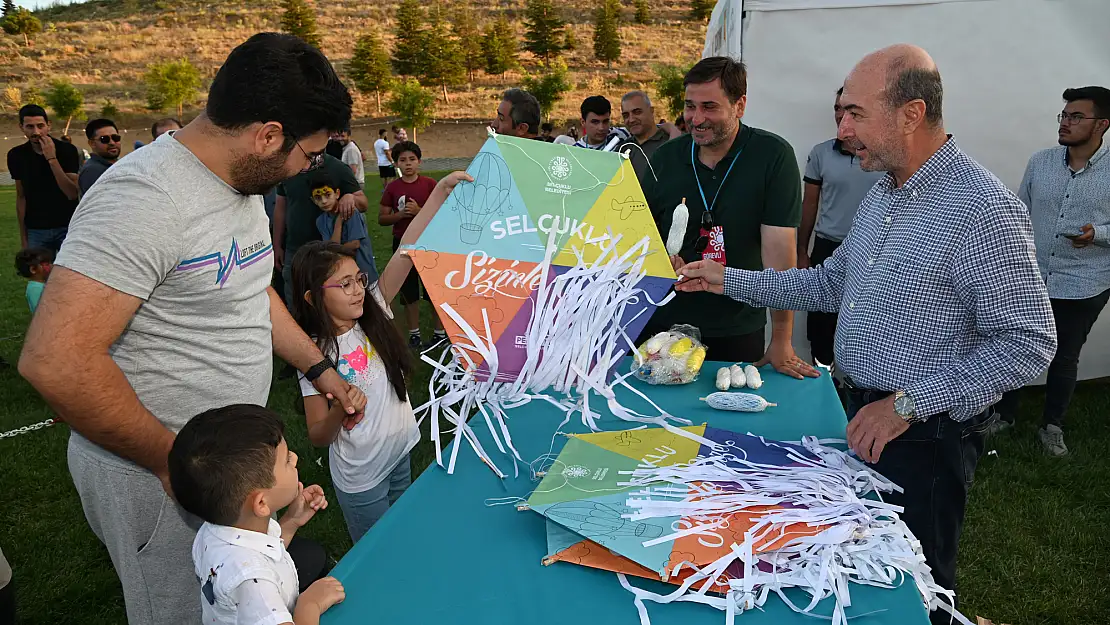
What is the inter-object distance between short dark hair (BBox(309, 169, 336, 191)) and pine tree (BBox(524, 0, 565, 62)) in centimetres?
6018

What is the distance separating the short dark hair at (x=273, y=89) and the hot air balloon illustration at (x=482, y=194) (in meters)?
0.53

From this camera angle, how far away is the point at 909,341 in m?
1.66

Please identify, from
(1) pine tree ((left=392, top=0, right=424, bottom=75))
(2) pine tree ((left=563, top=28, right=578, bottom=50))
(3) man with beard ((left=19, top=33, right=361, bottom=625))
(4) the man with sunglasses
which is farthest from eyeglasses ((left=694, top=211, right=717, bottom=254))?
(2) pine tree ((left=563, top=28, right=578, bottom=50))

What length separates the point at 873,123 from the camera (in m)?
1.70

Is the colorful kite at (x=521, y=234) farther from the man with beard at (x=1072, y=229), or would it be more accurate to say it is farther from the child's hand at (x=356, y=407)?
the man with beard at (x=1072, y=229)

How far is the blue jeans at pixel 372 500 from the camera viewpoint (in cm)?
209

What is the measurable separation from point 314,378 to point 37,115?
4901 millimetres

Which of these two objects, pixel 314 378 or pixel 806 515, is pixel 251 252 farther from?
pixel 806 515

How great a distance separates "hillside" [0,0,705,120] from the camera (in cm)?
4781

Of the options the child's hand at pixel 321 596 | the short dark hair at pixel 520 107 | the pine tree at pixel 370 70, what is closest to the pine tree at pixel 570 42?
the pine tree at pixel 370 70

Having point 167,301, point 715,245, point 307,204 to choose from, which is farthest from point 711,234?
point 307,204

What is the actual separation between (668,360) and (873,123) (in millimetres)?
872

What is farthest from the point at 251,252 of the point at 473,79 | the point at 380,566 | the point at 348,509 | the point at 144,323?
the point at 473,79

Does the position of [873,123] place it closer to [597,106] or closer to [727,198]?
[727,198]
